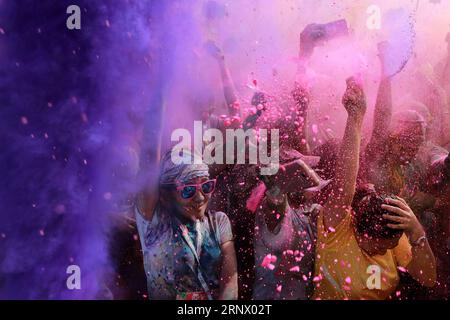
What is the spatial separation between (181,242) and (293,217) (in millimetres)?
613

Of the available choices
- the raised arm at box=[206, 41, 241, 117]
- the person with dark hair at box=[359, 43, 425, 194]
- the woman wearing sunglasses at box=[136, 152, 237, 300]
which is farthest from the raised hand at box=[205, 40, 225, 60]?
the person with dark hair at box=[359, 43, 425, 194]

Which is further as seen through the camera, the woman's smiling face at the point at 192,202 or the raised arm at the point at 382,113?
the raised arm at the point at 382,113

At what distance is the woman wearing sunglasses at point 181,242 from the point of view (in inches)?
102

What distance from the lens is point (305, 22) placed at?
2664mm

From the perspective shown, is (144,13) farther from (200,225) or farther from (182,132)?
(200,225)

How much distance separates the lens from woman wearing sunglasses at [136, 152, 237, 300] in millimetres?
2578

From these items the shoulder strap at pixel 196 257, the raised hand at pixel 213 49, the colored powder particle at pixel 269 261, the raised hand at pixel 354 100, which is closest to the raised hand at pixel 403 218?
the raised hand at pixel 354 100

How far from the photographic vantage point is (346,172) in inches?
104

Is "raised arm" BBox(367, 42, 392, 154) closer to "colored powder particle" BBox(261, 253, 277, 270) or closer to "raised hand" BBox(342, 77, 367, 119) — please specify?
"raised hand" BBox(342, 77, 367, 119)

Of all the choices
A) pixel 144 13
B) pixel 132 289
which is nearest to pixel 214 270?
pixel 132 289

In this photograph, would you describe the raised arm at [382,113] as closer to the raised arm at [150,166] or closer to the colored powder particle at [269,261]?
the colored powder particle at [269,261]

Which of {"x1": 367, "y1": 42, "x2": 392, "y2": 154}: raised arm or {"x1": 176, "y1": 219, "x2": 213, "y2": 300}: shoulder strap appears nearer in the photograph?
{"x1": 176, "y1": 219, "x2": 213, "y2": 300}: shoulder strap

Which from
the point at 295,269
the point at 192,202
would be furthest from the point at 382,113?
the point at 192,202

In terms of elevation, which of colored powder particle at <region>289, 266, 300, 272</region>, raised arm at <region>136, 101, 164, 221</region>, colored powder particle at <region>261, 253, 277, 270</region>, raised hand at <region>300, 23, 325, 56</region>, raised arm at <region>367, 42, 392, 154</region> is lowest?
colored powder particle at <region>289, 266, 300, 272</region>
